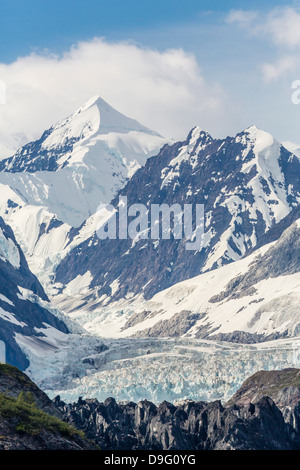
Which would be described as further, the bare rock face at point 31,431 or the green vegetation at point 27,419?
the green vegetation at point 27,419

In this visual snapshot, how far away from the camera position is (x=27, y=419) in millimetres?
147625

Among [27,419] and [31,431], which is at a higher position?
[27,419]

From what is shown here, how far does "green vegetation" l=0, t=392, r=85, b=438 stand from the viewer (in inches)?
5738

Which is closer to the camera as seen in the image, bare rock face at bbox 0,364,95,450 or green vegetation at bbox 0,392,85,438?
bare rock face at bbox 0,364,95,450

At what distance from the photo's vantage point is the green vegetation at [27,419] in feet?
478

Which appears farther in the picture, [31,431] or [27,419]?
[27,419]
